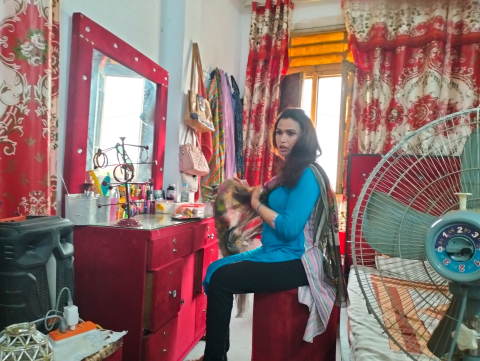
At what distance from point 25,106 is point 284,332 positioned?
114 centimetres

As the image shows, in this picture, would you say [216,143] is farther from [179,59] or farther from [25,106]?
[25,106]

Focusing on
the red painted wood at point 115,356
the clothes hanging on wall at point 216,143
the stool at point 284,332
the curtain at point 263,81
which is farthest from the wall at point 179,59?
the red painted wood at point 115,356

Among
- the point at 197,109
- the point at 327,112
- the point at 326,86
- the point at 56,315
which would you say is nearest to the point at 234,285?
the point at 56,315

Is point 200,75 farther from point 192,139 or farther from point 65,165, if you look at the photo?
point 65,165

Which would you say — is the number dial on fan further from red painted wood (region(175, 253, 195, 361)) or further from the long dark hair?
red painted wood (region(175, 253, 195, 361))

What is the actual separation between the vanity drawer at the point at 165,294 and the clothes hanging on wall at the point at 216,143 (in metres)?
1.03

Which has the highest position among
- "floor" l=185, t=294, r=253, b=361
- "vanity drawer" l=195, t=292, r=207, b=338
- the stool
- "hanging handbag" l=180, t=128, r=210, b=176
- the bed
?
"hanging handbag" l=180, t=128, r=210, b=176

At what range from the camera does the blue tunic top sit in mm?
1244

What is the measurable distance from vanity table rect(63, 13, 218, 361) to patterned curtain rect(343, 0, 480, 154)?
58.4 inches

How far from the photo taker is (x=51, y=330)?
2.93ft

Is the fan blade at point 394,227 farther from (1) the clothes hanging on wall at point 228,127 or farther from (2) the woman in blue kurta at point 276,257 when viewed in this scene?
(1) the clothes hanging on wall at point 228,127

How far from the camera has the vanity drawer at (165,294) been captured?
1277 millimetres

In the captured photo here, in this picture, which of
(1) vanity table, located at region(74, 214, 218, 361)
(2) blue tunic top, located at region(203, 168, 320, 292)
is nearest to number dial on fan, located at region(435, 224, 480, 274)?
(2) blue tunic top, located at region(203, 168, 320, 292)

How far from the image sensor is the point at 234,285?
4.02ft
